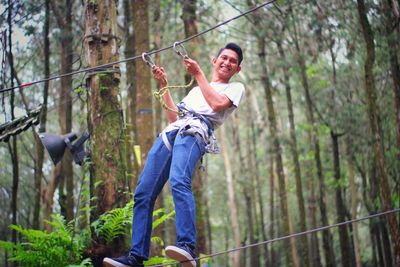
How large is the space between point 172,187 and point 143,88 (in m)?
4.43

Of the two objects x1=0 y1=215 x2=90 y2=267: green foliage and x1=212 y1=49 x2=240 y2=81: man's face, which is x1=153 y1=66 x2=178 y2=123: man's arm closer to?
x1=212 y1=49 x2=240 y2=81: man's face

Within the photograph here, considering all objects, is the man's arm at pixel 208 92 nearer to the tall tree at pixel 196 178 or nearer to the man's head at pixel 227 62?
the man's head at pixel 227 62

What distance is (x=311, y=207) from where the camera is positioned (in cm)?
1645

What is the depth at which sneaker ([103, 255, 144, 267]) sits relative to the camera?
321cm

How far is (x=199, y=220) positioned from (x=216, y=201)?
1841 centimetres

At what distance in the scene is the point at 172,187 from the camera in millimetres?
3289

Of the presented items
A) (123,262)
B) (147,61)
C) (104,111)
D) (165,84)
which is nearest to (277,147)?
(104,111)

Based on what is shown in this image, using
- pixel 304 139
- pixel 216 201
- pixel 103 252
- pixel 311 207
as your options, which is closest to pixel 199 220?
pixel 103 252

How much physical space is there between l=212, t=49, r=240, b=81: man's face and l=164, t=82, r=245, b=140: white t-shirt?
0.28ft

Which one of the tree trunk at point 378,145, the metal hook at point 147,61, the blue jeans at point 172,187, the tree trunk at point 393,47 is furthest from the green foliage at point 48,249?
the tree trunk at point 393,47

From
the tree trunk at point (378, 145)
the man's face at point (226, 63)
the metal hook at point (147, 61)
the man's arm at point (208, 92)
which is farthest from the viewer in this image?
the tree trunk at point (378, 145)

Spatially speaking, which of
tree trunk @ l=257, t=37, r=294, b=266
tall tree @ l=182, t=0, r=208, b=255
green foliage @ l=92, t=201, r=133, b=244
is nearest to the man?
green foliage @ l=92, t=201, r=133, b=244

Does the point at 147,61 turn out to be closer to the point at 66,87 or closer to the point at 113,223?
the point at 113,223

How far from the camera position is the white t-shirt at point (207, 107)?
3.56 meters
